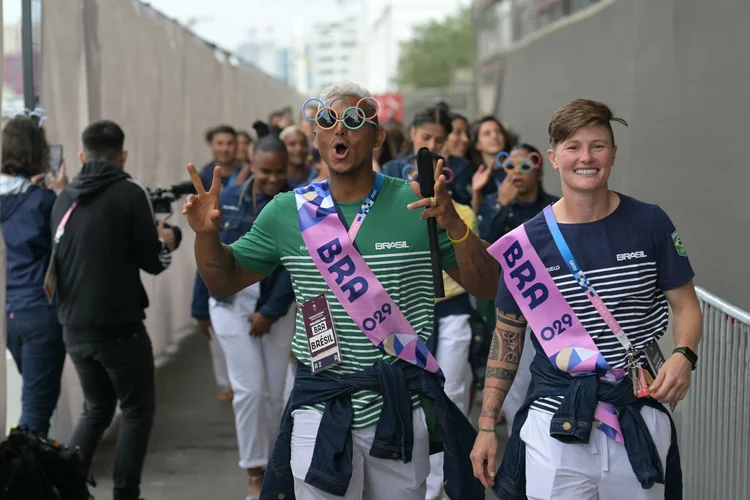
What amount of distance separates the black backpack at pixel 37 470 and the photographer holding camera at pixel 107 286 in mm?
871

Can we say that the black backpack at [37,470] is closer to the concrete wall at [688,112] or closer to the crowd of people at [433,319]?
the crowd of people at [433,319]

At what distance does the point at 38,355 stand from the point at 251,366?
4.01 feet

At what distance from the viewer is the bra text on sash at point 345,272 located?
368cm

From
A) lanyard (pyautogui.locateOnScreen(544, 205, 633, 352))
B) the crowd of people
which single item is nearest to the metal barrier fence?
the crowd of people

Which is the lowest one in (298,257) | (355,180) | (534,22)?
(298,257)

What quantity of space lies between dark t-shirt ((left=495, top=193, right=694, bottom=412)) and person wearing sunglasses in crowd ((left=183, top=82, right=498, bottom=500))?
34 centimetres

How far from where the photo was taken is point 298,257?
12.5 feet

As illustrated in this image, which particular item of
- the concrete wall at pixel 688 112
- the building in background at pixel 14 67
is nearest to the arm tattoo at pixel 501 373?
the concrete wall at pixel 688 112

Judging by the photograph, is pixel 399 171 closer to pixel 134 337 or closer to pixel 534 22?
pixel 134 337

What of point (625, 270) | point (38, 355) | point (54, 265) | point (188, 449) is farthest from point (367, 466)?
point (188, 449)

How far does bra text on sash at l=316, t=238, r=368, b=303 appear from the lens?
12.1 ft

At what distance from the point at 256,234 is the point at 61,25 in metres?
3.96

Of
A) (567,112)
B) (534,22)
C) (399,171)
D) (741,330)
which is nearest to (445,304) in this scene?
(399,171)

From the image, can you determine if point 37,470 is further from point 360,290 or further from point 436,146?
point 436,146
